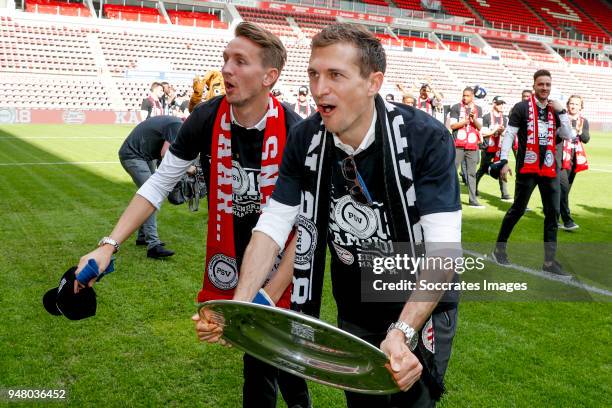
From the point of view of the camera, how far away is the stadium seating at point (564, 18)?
195 feet

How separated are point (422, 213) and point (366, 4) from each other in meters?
50.0

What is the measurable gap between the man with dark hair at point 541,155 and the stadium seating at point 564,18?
5777 cm

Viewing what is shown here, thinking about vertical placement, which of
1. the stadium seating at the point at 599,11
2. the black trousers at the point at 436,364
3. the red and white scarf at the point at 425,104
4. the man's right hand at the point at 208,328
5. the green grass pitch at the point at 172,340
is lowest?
the green grass pitch at the point at 172,340

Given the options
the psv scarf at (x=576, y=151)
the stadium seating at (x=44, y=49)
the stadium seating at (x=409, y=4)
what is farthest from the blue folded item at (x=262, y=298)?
the stadium seating at (x=409, y=4)

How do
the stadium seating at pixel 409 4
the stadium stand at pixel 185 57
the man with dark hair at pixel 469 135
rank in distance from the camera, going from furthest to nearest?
1. the stadium seating at pixel 409 4
2. the stadium stand at pixel 185 57
3. the man with dark hair at pixel 469 135

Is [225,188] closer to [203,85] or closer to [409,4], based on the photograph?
[203,85]

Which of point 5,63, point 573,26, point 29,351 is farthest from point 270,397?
point 573,26

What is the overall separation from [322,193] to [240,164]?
0.91 m

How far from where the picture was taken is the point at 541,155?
21.7 ft

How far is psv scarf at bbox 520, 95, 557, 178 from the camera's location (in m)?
6.58

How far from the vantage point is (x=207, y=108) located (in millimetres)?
3273

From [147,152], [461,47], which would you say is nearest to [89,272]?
[147,152]

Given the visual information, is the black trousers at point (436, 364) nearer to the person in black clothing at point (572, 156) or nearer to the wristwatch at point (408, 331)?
the wristwatch at point (408, 331)

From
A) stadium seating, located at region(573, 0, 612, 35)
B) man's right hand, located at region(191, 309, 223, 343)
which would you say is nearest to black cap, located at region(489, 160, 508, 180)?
man's right hand, located at region(191, 309, 223, 343)
